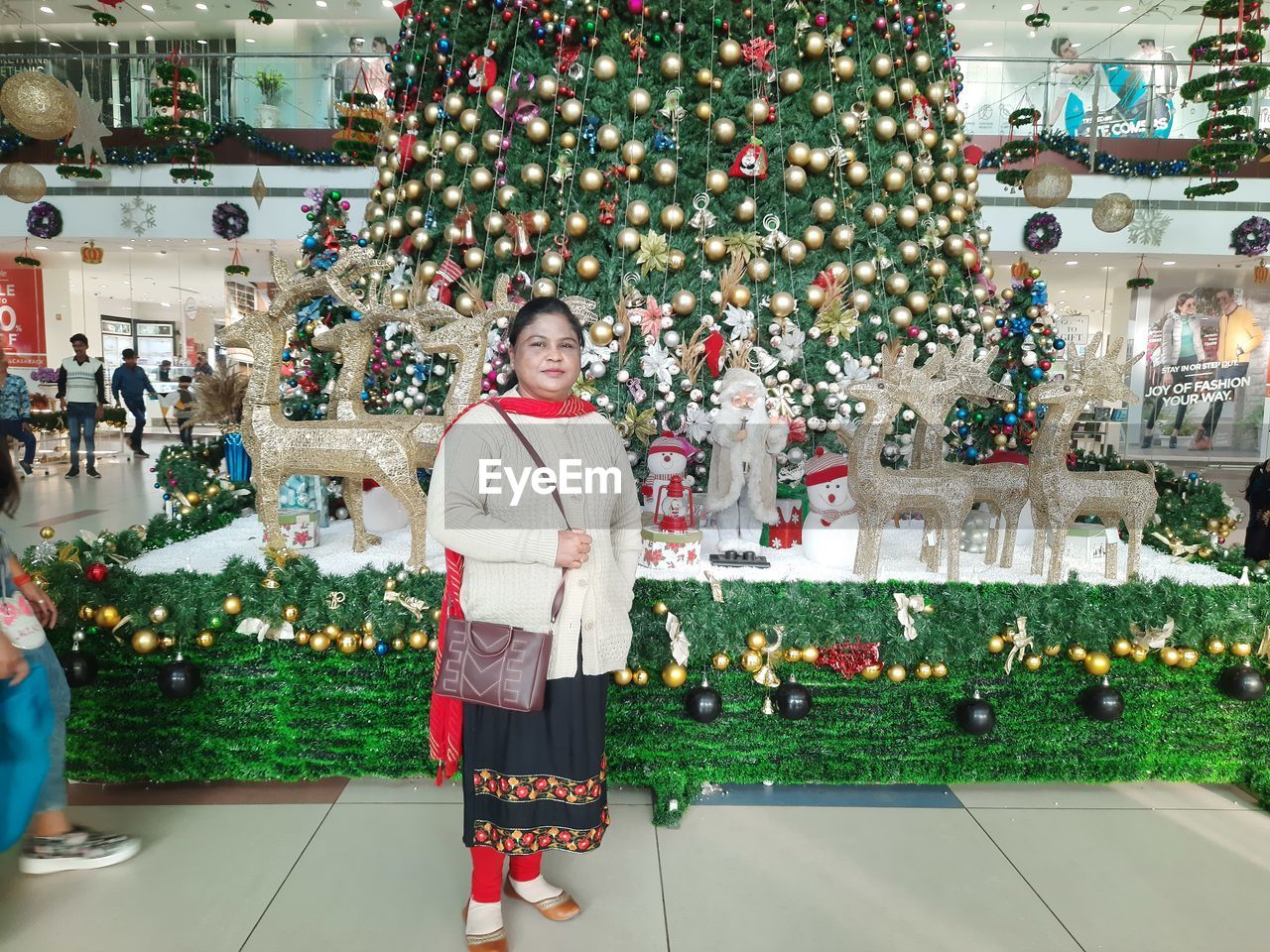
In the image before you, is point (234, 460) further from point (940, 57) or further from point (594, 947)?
point (940, 57)

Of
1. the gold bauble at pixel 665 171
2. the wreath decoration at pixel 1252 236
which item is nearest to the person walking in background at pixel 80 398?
the gold bauble at pixel 665 171

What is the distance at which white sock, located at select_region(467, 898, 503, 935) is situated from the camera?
1806mm

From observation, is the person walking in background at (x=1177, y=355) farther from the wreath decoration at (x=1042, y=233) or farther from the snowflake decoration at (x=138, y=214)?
the snowflake decoration at (x=138, y=214)

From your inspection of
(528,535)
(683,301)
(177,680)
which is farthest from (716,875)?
(683,301)

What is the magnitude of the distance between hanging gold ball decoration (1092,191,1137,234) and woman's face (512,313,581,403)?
828 cm

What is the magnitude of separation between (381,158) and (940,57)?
2920mm

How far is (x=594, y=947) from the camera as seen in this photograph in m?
1.83

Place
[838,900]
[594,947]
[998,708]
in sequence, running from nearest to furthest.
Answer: [594,947] < [838,900] < [998,708]

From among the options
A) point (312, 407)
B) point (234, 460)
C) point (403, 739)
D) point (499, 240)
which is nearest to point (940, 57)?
point (499, 240)

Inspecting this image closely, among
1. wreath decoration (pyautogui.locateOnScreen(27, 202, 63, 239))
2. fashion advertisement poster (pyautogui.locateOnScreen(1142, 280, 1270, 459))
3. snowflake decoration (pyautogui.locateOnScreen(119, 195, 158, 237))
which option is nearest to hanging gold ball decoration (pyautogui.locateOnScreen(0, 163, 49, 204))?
snowflake decoration (pyautogui.locateOnScreen(119, 195, 158, 237))

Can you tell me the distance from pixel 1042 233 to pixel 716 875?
10512 millimetres

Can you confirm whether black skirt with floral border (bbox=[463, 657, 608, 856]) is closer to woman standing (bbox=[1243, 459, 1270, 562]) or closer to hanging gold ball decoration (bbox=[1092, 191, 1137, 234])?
woman standing (bbox=[1243, 459, 1270, 562])

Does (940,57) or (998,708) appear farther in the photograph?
(940,57)

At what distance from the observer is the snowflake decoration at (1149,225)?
10367mm
